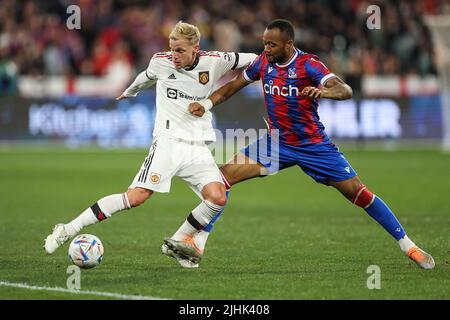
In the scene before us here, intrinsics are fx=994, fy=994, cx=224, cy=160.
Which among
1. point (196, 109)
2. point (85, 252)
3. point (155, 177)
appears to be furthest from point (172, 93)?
point (85, 252)

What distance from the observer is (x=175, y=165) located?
8875 millimetres

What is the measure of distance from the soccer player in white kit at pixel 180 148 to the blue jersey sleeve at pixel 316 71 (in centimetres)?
81

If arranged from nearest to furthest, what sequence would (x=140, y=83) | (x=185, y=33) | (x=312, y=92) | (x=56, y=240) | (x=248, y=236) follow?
(x=312, y=92) < (x=56, y=240) < (x=185, y=33) < (x=140, y=83) < (x=248, y=236)

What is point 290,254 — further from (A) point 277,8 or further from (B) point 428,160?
(A) point 277,8

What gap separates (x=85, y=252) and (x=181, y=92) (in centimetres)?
169

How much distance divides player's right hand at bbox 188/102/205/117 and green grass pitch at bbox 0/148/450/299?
138cm

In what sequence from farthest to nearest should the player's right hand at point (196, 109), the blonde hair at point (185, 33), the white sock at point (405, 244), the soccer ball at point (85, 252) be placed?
the white sock at point (405, 244) < the player's right hand at point (196, 109) < the blonde hair at point (185, 33) < the soccer ball at point (85, 252)

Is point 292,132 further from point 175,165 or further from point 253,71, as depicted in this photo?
point 175,165

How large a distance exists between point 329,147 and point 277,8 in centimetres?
1902

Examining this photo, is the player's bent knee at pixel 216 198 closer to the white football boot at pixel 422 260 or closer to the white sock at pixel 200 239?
the white sock at pixel 200 239

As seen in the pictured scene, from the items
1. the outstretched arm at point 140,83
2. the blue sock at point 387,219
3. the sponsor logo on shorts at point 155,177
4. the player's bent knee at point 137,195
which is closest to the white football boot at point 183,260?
the player's bent knee at point 137,195

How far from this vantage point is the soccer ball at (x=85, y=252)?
27.9 feet

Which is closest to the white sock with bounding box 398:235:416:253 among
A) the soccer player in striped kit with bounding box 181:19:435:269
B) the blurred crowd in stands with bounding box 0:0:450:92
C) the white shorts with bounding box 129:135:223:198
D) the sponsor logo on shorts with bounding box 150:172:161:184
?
the soccer player in striped kit with bounding box 181:19:435:269

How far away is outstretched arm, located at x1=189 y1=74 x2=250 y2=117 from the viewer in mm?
8875
